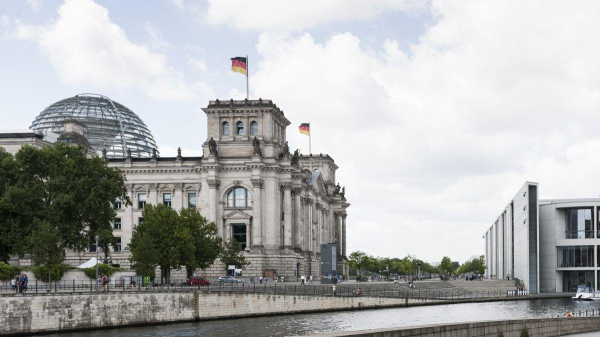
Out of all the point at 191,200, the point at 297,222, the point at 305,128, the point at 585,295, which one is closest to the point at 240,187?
the point at 191,200

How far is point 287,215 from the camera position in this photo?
5674 inches

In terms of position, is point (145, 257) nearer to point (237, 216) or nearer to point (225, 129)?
point (237, 216)

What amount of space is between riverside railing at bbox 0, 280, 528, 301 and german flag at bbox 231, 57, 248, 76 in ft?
128

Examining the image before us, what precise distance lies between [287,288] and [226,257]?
99.0 feet

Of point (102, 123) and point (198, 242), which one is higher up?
point (102, 123)

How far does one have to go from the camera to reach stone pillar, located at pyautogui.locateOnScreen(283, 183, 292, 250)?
470ft

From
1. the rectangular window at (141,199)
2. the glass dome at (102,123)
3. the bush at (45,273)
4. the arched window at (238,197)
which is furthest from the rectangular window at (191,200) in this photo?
the bush at (45,273)

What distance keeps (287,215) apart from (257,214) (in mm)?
6956

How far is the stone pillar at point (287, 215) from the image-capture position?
470 feet

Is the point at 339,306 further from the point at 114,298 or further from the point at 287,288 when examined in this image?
the point at 114,298

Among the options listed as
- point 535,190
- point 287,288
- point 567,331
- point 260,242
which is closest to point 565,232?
point 535,190

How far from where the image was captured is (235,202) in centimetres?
14175

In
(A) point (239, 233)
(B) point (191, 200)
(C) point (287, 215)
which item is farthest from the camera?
(B) point (191, 200)

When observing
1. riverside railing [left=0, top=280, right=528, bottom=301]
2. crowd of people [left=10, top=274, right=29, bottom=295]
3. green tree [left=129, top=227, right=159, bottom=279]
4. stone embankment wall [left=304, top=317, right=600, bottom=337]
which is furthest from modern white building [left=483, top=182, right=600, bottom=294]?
stone embankment wall [left=304, top=317, right=600, bottom=337]
